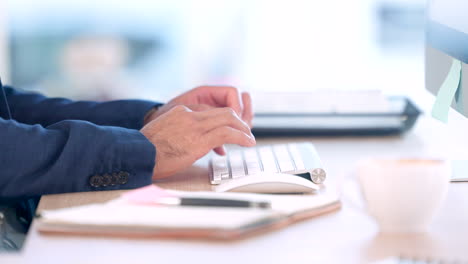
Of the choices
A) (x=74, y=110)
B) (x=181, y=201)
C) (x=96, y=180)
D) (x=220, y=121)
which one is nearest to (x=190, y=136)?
(x=220, y=121)

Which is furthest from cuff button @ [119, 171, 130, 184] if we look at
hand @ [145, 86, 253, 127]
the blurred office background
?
the blurred office background

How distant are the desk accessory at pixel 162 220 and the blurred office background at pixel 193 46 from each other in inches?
142

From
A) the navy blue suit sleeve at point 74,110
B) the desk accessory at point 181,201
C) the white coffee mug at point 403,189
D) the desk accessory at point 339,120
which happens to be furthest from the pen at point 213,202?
the desk accessory at point 339,120

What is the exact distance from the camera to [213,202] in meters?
0.79

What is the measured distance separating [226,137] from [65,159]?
0.24 meters

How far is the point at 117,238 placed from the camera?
2.47 feet

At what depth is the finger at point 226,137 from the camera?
1.05m

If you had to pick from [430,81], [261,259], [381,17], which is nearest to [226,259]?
[261,259]

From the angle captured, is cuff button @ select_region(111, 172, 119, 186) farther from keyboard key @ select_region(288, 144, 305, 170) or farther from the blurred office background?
the blurred office background

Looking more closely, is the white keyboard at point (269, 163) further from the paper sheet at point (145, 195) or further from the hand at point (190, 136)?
the paper sheet at point (145, 195)

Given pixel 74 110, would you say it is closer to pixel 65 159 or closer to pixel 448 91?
pixel 65 159

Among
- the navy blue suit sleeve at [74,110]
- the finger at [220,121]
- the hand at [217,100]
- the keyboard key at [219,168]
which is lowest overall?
the navy blue suit sleeve at [74,110]

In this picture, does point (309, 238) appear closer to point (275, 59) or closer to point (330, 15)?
point (275, 59)

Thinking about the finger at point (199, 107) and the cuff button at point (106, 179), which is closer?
the cuff button at point (106, 179)
